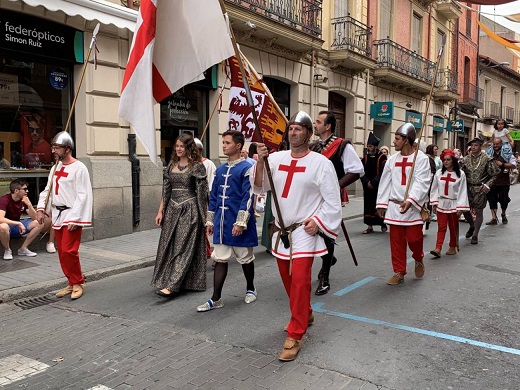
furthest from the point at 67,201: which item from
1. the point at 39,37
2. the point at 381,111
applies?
the point at 381,111

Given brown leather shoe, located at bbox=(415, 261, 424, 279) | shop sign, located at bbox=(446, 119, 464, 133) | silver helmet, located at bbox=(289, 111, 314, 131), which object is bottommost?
brown leather shoe, located at bbox=(415, 261, 424, 279)

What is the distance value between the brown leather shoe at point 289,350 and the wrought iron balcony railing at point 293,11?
10004 millimetres

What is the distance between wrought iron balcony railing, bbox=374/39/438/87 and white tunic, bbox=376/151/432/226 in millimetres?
14538

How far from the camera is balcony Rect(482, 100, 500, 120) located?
35.9 meters

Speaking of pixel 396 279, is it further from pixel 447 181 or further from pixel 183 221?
pixel 447 181

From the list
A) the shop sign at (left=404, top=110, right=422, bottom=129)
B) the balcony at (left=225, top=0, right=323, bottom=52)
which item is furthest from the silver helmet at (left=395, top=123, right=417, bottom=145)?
the shop sign at (left=404, top=110, right=422, bottom=129)

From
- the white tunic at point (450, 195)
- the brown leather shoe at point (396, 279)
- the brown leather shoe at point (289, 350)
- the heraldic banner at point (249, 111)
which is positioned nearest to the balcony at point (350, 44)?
the white tunic at point (450, 195)

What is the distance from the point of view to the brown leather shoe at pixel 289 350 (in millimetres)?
3848

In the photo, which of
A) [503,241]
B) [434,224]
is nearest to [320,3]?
[434,224]

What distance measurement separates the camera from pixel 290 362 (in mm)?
3834

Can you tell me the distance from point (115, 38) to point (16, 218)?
4.03 meters

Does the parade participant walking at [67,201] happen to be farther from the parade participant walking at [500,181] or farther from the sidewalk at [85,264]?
the parade participant walking at [500,181]

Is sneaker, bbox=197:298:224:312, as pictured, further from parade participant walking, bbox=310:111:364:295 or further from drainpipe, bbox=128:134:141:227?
drainpipe, bbox=128:134:141:227

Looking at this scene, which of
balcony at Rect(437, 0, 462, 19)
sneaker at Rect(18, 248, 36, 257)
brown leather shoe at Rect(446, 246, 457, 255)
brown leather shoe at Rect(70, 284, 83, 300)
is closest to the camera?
brown leather shoe at Rect(70, 284, 83, 300)
